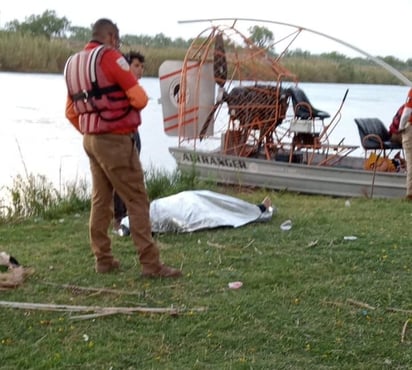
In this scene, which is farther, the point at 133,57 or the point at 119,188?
the point at 133,57

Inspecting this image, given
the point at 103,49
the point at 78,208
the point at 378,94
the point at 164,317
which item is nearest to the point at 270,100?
the point at 78,208

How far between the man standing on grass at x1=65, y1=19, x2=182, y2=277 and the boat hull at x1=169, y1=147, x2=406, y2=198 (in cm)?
526

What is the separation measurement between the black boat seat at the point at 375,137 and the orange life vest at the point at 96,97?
6156 mm

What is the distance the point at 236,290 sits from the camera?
16.4 ft

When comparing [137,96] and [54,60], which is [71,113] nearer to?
[137,96]

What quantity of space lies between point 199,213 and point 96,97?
2262 millimetres

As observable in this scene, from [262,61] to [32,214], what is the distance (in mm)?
4461

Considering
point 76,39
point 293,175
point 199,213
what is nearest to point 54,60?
point 76,39

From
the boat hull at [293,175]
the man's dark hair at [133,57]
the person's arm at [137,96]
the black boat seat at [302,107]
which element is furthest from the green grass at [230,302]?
the black boat seat at [302,107]

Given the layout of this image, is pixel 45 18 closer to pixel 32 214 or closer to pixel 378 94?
pixel 378 94

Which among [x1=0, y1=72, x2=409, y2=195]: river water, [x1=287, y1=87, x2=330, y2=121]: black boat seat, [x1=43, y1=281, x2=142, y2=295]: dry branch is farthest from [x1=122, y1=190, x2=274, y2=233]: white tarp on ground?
[x1=287, y1=87, x2=330, y2=121]: black boat seat

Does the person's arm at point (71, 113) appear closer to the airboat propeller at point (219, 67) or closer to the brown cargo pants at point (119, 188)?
the brown cargo pants at point (119, 188)

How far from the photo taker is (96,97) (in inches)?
197

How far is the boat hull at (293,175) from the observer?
10.7 meters
